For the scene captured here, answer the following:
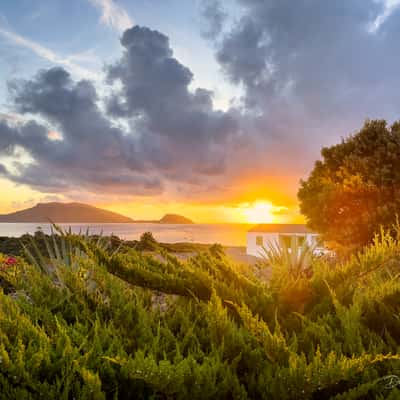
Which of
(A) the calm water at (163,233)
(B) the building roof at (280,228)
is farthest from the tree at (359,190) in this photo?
(B) the building roof at (280,228)

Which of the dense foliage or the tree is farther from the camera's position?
the tree

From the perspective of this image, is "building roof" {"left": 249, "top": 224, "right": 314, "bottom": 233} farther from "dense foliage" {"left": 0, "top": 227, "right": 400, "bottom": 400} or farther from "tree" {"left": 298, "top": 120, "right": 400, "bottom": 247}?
"dense foliage" {"left": 0, "top": 227, "right": 400, "bottom": 400}

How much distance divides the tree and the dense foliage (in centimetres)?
1497

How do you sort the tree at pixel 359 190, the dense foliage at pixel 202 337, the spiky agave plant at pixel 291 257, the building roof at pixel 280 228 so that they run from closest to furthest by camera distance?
the dense foliage at pixel 202 337
the spiky agave plant at pixel 291 257
the tree at pixel 359 190
the building roof at pixel 280 228

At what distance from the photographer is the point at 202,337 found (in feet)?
7.41

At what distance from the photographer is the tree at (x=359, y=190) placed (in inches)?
672

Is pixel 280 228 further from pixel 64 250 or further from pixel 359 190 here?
pixel 64 250

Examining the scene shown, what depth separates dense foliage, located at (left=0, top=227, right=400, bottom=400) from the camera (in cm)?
164

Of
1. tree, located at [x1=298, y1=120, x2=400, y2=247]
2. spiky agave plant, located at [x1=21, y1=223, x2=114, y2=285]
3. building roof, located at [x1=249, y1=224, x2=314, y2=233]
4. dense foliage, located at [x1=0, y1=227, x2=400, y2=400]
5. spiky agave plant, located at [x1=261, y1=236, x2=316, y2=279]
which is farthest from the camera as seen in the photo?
building roof, located at [x1=249, y1=224, x2=314, y2=233]

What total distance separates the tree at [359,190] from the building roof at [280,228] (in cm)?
1583

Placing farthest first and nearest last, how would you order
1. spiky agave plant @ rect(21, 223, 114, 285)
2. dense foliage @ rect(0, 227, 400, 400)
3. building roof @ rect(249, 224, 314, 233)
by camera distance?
1. building roof @ rect(249, 224, 314, 233)
2. spiky agave plant @ rect(21, 223, 114, 285)
3. dense foliage @ rect(0, 227, 400, 400)

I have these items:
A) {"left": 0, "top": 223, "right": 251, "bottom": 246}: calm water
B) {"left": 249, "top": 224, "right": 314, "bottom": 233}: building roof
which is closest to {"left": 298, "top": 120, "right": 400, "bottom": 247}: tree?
{"left": 0, "top": 223, "right": 251, "bottom": 246}: calm water

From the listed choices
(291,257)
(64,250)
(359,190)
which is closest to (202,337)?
(291,257)

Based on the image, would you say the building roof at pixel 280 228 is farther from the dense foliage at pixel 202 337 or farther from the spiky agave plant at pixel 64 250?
the dense foliage at pixel 202 337
